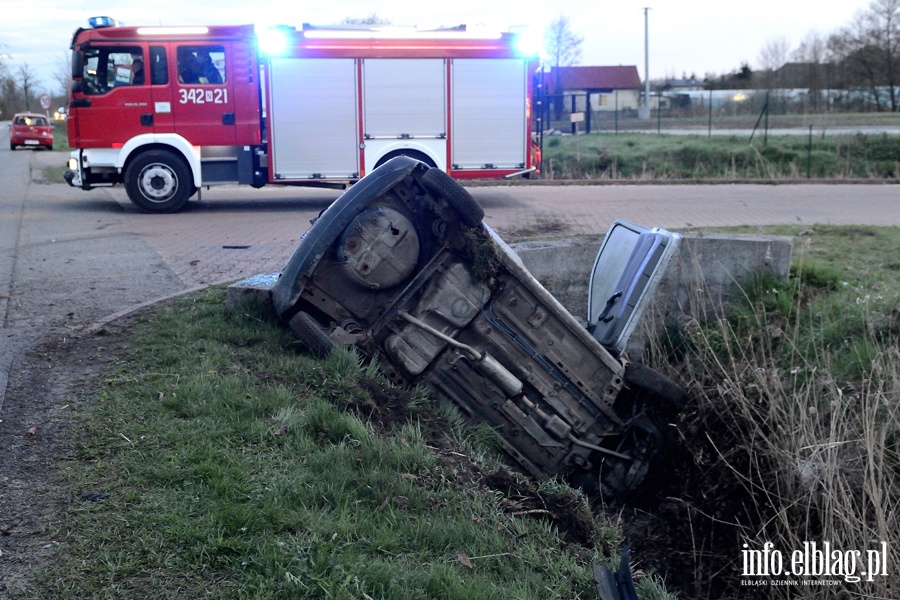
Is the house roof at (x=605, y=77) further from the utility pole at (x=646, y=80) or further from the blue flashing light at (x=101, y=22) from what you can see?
the blue flashing light at (x=101, y=22)

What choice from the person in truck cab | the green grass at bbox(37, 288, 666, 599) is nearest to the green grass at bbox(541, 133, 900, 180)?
the person in truck cab

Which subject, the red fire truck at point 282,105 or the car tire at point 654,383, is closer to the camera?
the car tire at point 654,383

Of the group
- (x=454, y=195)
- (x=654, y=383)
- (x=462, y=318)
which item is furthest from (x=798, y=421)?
(x=454, y=195)

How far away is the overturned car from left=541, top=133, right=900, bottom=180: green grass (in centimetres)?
1572

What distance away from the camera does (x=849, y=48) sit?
47125 millimetres

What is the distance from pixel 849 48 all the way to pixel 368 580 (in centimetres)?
5091

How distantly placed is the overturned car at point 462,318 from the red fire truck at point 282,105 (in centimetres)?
943

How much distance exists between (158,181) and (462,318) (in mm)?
10446

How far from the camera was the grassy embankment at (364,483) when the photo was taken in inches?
131

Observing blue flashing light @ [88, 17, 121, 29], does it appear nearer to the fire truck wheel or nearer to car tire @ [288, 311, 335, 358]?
the fire truck wheel

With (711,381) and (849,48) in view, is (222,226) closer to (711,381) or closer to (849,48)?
(711,381)

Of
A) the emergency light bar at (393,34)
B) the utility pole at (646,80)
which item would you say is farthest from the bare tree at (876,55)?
the emergency light bar at (393,34)

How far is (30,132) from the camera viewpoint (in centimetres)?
4269
